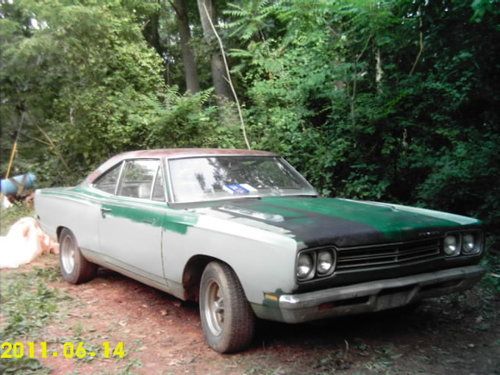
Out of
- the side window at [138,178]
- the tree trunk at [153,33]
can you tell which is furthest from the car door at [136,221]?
the tree trunk at [153,33]

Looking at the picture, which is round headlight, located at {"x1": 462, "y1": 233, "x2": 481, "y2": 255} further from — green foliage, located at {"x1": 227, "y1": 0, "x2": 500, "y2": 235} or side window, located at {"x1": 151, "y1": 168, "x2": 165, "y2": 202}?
side window, located at {"x1": 151, "y1": 168, "x2": 165, "y2": 202}

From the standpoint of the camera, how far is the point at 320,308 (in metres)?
3.12

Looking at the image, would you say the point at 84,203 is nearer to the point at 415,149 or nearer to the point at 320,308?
the point at 320,308

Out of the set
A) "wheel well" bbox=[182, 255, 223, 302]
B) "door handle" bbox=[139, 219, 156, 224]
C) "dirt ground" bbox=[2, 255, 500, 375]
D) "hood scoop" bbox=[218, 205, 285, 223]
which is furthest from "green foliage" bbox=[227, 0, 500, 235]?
"door handle" bbox=[139, 219, 156, 224]

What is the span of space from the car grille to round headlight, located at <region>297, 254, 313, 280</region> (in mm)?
216

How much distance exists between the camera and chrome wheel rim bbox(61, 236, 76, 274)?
601 cm

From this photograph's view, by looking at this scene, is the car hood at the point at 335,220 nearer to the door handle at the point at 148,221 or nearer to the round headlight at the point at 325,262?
the round headlight at the point at 325,262

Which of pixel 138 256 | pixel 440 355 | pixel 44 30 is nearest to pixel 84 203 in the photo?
pixel 138 256

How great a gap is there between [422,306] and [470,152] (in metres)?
2.30

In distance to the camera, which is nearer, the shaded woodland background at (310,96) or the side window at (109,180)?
the side window at (109,180)

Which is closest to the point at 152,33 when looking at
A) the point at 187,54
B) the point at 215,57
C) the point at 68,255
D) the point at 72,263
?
the point at 187,54

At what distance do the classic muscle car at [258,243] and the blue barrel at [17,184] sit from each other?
7.56m

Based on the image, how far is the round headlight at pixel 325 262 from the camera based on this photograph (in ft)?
10.4

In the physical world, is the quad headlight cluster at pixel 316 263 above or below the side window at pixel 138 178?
below
